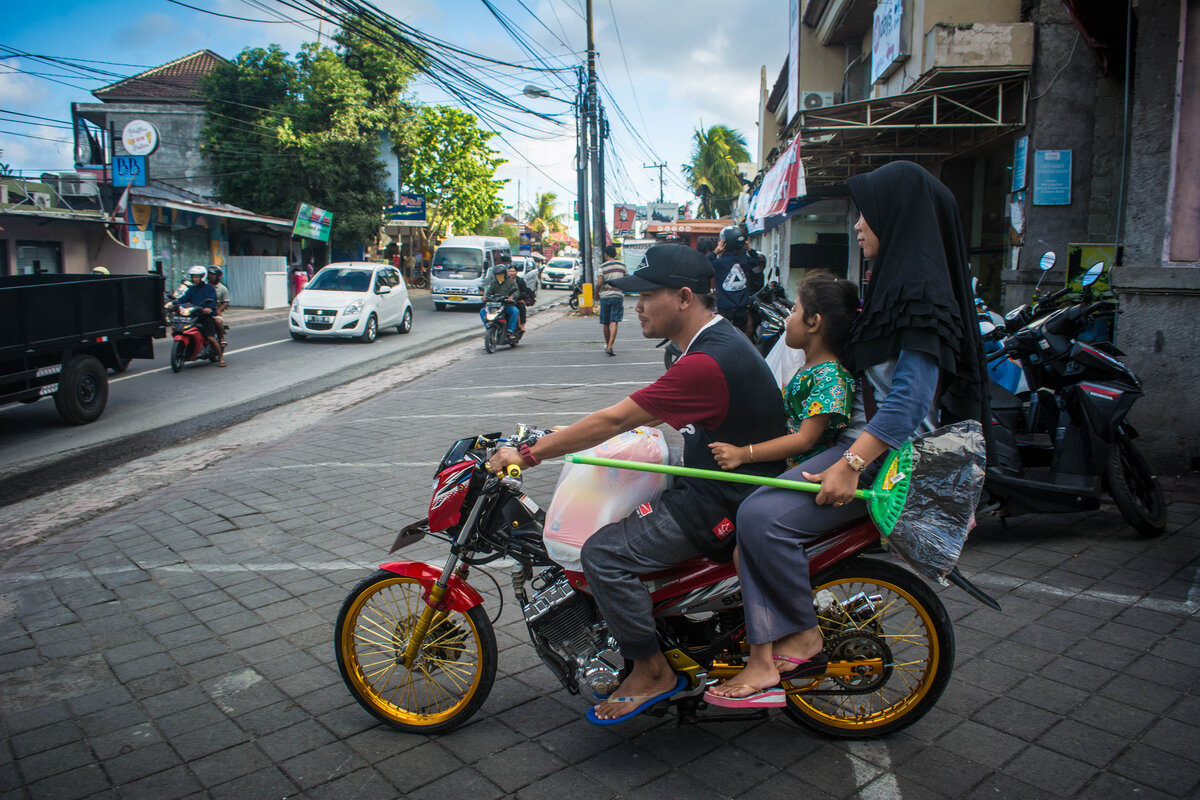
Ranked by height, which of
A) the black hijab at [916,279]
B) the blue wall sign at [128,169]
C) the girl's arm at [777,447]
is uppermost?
the blue wall sign at [128,169]

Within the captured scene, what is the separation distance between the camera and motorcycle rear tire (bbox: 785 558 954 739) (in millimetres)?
2652

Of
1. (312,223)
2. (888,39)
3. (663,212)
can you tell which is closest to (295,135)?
(312,223)

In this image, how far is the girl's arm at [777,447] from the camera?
8.29 feet

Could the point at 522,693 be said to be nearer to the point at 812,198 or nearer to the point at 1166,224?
the point at 1166,224

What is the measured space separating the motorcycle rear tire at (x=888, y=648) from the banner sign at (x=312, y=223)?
30.3 metres

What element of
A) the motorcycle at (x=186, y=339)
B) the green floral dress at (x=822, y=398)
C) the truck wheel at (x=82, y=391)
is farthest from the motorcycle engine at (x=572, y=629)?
the motorcycle at (x=186, y=339)

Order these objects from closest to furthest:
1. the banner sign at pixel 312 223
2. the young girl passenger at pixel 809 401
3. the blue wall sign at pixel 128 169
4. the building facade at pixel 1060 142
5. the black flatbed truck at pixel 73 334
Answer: the young girl passenger at pixel 809 401
the building facade at pixel 1060 142
the black flatbed truck at pixel 73 334
the blue wall sign at pixel 128 169
the banner sign at pixel 312 223

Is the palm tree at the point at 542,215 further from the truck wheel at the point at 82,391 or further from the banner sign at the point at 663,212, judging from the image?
the truck wheel at the point at 82,391

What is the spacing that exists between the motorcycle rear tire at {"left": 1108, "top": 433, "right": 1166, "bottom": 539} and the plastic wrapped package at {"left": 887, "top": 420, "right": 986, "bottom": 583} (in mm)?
2648

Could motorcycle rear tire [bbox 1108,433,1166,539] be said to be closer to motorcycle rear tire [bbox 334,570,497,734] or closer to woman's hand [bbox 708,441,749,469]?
woman's hand [bbox 708,441,749,469]

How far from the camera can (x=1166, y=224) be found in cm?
577

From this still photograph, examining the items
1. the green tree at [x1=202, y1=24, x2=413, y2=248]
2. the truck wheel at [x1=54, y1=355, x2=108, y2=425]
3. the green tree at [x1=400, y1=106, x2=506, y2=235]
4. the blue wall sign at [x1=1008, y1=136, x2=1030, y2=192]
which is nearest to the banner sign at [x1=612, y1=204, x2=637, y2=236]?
the green tree at [x1=400, y1=106, x2=506, y2=235]

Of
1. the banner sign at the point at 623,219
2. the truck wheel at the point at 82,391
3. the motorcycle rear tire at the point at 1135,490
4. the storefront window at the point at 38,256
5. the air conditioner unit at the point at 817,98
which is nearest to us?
the motorcycle rear tire at the point at 1135,490

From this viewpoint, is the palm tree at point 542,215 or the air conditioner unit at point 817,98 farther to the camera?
the palm tree at point 542,215
